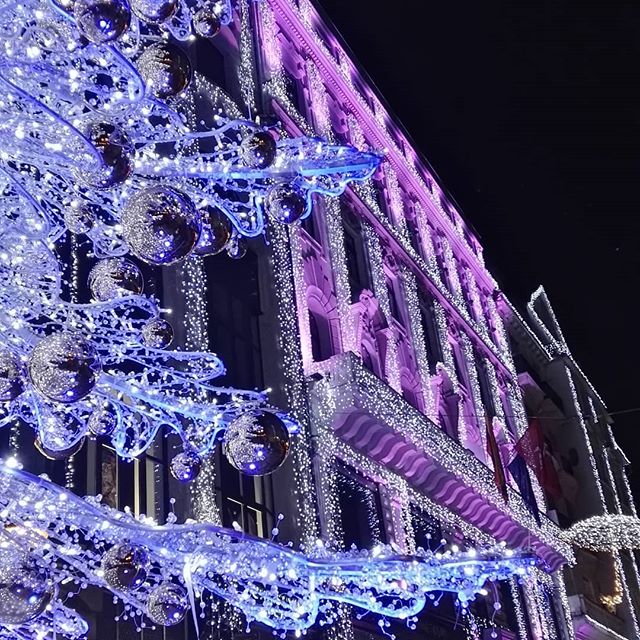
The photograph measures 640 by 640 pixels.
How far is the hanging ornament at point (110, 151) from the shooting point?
3584mm

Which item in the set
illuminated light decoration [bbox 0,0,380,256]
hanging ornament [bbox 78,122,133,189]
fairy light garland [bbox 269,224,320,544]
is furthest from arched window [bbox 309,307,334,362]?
hanging ornament [bbox 78,122,133,189]

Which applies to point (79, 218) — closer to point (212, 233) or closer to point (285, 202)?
point (212, 233)

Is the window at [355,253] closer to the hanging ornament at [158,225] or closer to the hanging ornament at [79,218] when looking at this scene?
the hanging ornament at [79,218]

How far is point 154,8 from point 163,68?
0.29 metres

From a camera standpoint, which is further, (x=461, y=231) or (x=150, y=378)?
(x=461, y=231)

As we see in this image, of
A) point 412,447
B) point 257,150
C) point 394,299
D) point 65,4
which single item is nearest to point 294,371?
point 412,447

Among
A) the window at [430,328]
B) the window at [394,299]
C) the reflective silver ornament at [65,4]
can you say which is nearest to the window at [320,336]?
the window at [394,299]

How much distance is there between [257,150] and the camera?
465 cm

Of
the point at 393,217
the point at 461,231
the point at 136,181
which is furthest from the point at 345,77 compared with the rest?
the point at 136,181

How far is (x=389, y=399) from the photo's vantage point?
1425 centimetres

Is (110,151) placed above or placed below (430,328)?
below

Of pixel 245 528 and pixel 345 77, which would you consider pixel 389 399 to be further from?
pixel 345 77

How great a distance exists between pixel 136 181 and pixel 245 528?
7.34 meters

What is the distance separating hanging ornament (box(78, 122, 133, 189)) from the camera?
3.58 meters
